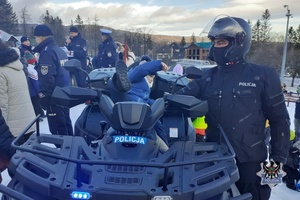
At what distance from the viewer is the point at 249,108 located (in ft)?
8.77

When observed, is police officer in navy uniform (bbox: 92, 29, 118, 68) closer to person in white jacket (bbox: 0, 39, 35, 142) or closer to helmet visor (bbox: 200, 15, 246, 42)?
person in white jacket (bbox: 0, 39, 35, 142)

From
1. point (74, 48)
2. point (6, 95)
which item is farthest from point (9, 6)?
point (6, 95)

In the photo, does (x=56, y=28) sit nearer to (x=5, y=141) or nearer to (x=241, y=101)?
(x=5, y=141)

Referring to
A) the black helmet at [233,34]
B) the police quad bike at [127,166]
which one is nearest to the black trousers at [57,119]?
the police quad bike at [127,166]

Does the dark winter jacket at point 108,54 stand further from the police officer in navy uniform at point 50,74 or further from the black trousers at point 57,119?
the black trousers at point 57,119

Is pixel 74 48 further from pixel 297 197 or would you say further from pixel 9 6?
pixel 9 6

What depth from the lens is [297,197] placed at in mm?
4230

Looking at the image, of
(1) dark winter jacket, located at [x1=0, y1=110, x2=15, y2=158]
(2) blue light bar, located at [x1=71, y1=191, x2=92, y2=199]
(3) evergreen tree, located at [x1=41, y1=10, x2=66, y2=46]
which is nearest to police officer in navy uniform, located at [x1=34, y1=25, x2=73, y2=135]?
(1) dark winter jacket, located at [x1=0, y1=110, x2=15, y2=158]

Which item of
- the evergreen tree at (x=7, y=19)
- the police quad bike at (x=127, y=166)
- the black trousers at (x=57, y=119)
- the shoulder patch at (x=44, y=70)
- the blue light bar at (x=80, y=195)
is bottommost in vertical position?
the black trousers at (x=57, y=119)

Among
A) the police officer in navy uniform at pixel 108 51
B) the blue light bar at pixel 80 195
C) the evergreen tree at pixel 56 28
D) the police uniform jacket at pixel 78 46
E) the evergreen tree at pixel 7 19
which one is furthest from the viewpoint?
the evergreen tree at pixel 56 28

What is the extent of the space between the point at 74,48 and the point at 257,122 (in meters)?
7.86

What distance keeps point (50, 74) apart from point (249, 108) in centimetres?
341

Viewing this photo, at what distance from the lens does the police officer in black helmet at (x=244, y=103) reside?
2.64 meters


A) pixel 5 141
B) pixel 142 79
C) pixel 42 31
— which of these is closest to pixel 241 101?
pixel 142 79
